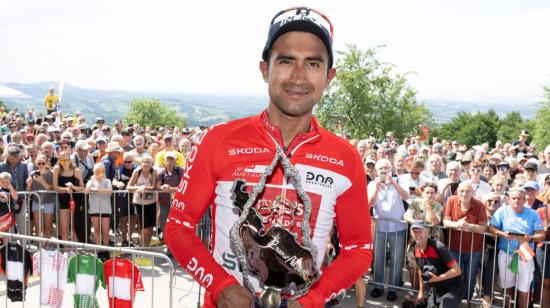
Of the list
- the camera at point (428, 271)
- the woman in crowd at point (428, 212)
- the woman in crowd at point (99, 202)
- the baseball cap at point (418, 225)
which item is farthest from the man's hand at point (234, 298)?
the woman in crowd at point (99, 202)

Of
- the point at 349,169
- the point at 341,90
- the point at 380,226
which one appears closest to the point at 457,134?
the point at 341,90

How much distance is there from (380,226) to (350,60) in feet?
105

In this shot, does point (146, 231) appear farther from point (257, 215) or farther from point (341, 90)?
point (341, 90)

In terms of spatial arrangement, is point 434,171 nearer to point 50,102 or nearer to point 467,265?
point 467,265

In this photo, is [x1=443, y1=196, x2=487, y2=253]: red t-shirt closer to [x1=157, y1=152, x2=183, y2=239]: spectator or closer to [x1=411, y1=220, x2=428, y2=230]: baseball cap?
[x1=411, y1=220, x2=428, y2=230]: baseball cap

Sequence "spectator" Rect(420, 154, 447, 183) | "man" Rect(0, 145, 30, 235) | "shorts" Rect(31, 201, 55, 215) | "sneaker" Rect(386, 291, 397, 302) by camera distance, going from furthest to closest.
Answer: "spectator" Rect(420, 154, 447, 183) < "man" Rect(0, 145, 30, 235) < "shorts" Rect(31, 201, 55, 215) < "sneaker" Rect(386, 291, 397, 302)

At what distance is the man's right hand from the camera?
6.10 ft

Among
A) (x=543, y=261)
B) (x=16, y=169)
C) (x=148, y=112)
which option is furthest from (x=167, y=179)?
(x=148, y=112)

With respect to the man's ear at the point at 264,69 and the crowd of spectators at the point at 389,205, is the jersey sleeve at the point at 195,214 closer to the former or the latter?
the man's ear at the point at 264,69

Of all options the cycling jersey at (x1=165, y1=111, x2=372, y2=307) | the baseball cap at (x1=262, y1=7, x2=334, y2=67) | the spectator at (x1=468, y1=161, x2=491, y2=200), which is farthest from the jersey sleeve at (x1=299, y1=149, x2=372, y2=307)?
the spectator at (x1=468, y1=161, x2=491, y2=200)

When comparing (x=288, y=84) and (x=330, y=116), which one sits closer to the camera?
(x=288, y=84)

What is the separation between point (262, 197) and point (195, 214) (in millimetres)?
273

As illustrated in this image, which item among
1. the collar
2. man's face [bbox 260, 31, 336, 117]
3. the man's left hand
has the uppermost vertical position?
man's face [bbox 260, 31, 336, 117]

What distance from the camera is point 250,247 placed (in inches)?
74.6
